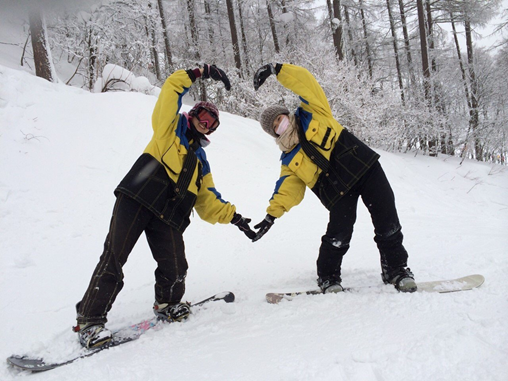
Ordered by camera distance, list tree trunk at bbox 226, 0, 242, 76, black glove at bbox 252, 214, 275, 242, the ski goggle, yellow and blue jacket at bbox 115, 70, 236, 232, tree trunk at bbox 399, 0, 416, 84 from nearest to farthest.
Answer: yellow and blue jacket at bbox 115, 70, 236, 232 → the ski goggle → black glove at bbox 252, 214, 275, 242 → tree trunk at bbox 226, 0, 242, 76 → tree trunk at bbox 399, 0, 416, 84

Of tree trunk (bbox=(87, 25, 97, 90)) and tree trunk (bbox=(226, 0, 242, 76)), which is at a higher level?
tree trunk (bbox=(226, 0, 242, 76))

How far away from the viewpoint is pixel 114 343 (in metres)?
2.19

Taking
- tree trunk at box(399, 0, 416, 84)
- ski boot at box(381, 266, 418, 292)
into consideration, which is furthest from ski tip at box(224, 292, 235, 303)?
tree trunk at box(399, 0, 416, 84)

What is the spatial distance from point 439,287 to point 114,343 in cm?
243

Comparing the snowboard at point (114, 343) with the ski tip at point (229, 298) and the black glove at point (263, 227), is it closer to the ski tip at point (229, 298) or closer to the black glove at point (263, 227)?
the ski tip at point (229, 298)

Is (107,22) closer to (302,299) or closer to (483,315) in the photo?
(302,299)

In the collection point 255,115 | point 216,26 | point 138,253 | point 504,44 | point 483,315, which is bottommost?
point 483,315

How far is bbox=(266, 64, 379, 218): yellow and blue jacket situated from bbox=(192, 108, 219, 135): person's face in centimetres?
70

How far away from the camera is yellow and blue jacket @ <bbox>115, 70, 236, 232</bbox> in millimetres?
2381

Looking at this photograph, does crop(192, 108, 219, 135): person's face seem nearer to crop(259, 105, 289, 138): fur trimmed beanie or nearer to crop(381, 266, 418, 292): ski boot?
crop(259, 105, 289, 138): fur trimmed beanie

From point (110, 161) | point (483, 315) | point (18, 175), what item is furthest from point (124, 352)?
point (110, 161)

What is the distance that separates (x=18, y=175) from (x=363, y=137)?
365 inches

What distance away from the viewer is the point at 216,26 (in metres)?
18.6

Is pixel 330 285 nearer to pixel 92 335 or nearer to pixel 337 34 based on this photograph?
pixel 92 335
